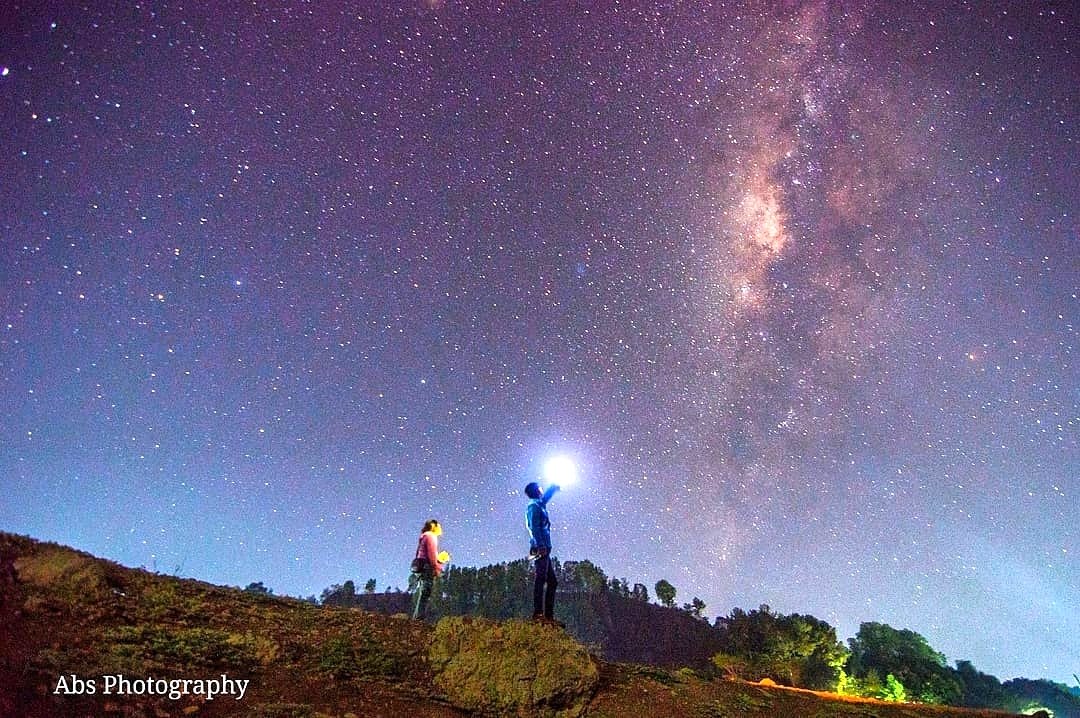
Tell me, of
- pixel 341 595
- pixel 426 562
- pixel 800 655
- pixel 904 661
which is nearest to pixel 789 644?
pixel 800 655

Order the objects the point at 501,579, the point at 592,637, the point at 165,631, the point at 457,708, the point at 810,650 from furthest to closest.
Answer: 1. the point at 501,579
2. the point at 592,637
3. the point at 810,650
4. the point at 457,708
5. the point at 165,631

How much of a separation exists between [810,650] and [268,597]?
43.2 meters

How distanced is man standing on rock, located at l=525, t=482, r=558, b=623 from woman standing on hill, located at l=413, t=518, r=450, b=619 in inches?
118

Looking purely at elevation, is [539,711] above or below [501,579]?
below

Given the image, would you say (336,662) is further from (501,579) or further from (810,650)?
(501,579)

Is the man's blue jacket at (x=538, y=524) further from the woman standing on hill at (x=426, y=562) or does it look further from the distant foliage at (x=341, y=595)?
the distant foliage at (x=341, y=595)

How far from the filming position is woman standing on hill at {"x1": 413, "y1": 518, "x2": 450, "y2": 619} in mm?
11734

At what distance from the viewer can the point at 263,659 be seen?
273 inches

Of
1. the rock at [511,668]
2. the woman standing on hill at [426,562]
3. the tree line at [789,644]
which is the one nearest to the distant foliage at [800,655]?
the tree line at [789,644]

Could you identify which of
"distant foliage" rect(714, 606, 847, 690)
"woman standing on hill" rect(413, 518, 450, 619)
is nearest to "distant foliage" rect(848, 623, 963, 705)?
"distant foliage" rect(714, 606, 847, 690)

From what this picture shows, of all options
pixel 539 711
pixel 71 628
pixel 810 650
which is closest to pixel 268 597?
pixel 71 628

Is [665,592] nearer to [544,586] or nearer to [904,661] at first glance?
[904,661]

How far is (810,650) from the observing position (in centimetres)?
4016

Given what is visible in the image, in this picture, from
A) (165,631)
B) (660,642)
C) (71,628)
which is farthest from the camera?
(660,642)
